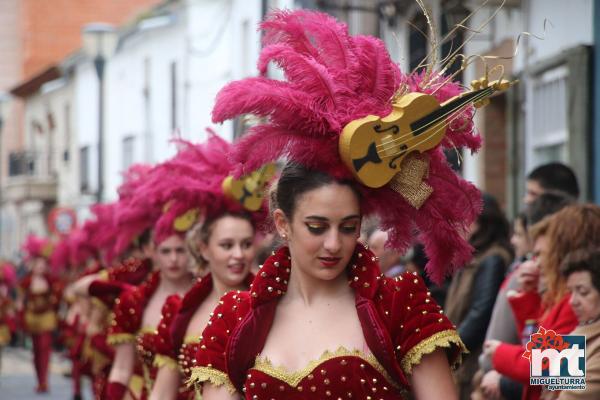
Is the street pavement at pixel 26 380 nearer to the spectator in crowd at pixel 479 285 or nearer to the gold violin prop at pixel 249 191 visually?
the spectator in crowd at pixel 479 285

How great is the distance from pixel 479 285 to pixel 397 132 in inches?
157

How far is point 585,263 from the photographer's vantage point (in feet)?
19.7

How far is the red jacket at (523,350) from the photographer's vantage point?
245 inches

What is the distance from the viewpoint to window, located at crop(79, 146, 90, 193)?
139 feet

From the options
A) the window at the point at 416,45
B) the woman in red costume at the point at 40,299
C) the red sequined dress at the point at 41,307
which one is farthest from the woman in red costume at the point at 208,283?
the red sequined dress at the point at 41,307

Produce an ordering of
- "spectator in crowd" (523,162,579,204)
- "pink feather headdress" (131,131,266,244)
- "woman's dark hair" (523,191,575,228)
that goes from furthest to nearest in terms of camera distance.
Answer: "spectator in crowd" (523,162,579,204) → "woman's dark hair" (523,191,575,228) → "pink feather headdress" (131,131,266,244)

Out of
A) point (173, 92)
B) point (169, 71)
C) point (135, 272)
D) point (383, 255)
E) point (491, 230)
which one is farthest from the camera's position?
point (169, 71)

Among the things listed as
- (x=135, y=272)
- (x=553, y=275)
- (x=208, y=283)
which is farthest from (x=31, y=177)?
(x=553, y=275)

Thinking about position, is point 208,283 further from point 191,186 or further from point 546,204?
point 546,204

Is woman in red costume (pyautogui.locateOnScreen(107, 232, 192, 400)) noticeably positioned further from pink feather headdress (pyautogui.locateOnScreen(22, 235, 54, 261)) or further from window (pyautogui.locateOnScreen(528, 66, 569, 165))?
pink feather headdress (pyautogui.locateOnScreen(22, 235, 54, 261))

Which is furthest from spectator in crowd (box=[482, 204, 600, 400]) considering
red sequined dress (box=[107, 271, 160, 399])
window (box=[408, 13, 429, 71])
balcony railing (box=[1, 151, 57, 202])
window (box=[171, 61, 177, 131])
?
balcony railing (box=[1, 151, 57, 202])

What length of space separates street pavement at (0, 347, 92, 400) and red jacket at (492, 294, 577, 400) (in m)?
12.8

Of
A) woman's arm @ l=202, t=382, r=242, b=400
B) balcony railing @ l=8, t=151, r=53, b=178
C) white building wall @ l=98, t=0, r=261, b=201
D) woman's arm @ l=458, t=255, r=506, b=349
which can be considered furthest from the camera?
balcony railing @ l=8, t=151, r=53, b=178

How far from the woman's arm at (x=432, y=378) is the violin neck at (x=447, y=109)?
73 centimetres
